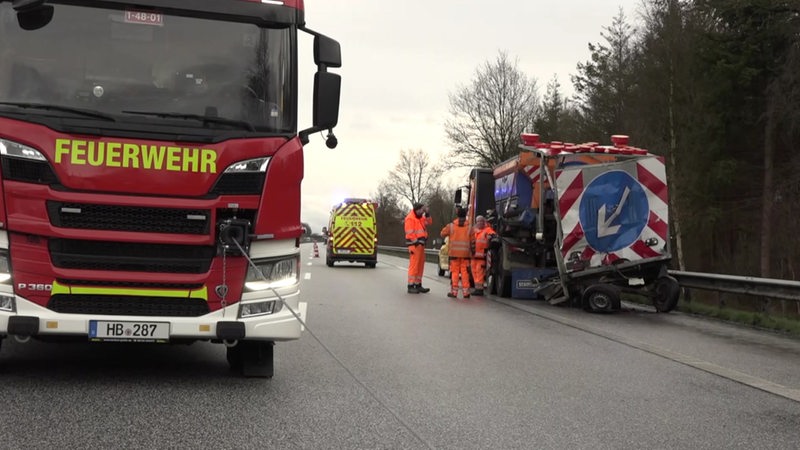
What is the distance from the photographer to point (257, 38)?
593cm

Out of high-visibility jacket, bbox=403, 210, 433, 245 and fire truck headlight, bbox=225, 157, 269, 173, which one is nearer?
fire truck headlight, bbox=225, 157, 269, 173

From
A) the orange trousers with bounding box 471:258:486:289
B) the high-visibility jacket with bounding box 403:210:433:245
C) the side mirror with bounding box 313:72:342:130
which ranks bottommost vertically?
the orange trousers with bounding box 471:258:486:289

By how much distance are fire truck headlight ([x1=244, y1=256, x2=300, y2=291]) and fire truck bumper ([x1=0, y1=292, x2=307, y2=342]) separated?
0.14 metres

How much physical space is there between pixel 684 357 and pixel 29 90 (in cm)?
650

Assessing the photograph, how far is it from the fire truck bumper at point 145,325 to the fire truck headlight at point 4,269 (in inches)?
4.6

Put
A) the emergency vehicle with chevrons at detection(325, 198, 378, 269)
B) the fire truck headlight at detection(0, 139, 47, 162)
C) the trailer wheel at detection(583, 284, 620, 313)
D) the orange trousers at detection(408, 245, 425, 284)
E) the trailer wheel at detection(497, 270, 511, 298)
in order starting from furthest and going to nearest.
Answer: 1. the emergency vehicle with chevrons at detection(325, 198, 378, 269)
2. the orange trousers at detection(408, 245, 425, 284)
3. the trailer wheel at detection(497, 270, 511, 298)
4. the trailer wheel at detection(583, 284, 620, 313)
5. the fire truck headlight at detection(0, 139, 47, 162)

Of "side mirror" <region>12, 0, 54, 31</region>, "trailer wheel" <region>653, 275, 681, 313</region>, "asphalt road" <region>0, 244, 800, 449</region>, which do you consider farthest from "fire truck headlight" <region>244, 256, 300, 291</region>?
"trailer wheel" <region>653, 275, 681, 313</region>

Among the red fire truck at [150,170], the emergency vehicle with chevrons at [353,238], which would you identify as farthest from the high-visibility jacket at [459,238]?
the emergency vehicle with chevrons at [353,238]

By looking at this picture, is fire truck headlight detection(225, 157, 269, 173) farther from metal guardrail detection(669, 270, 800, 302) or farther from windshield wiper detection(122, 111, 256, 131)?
metal guardrail detection(669, 270, 800, 302)

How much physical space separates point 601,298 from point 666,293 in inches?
47.1

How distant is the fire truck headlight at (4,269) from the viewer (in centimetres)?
521

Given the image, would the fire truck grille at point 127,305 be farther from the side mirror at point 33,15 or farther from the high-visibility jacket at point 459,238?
the high-visibility jacket at point 459,238

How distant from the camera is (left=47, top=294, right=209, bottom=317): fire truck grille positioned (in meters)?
5.32

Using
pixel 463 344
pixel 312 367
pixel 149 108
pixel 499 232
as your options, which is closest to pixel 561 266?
pixel 499 232
